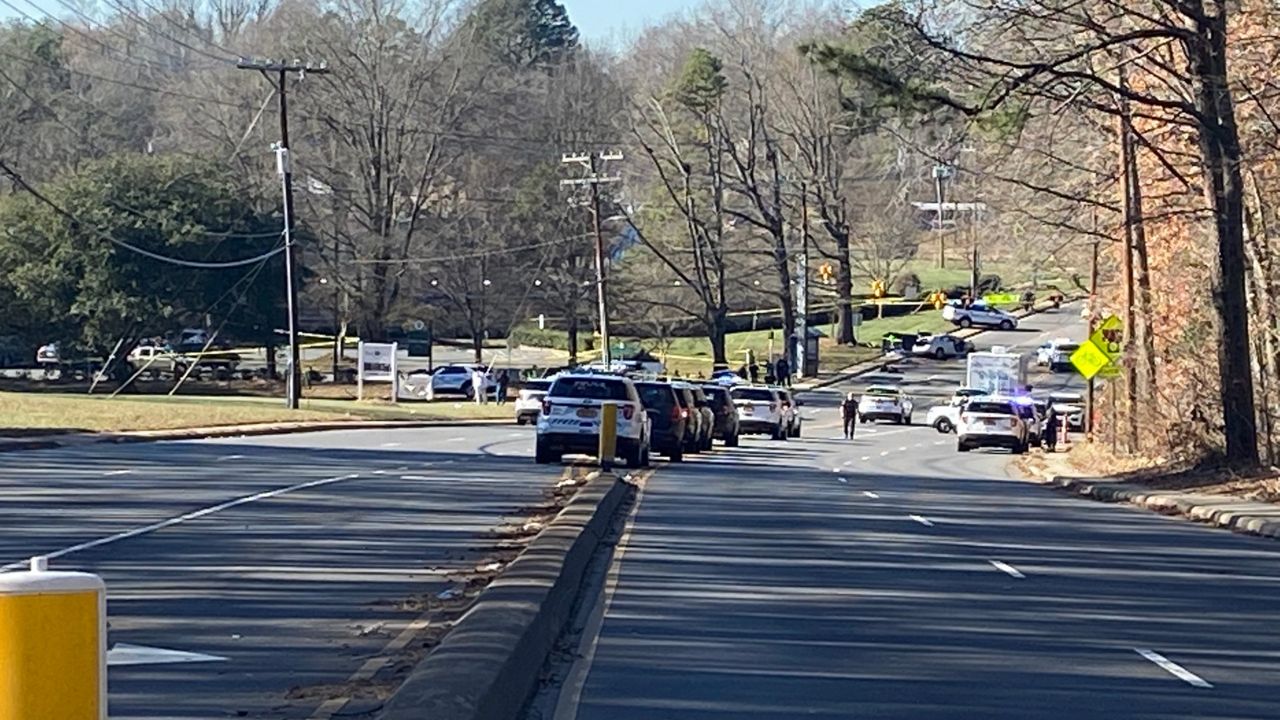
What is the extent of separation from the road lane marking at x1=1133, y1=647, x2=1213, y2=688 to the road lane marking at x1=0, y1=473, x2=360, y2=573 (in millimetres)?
7168

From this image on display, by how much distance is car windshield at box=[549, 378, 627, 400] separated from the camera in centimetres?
3500

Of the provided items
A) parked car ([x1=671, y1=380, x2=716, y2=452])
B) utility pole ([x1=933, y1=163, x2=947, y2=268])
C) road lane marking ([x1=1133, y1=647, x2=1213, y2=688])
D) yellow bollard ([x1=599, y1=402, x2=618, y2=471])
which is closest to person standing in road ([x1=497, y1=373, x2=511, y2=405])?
Result: parked car ([x1=671, y1=380, x2=716, y2=452])

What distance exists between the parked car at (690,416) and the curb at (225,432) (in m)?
10.2

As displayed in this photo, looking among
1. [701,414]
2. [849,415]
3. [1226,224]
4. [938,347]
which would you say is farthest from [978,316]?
[1226,224]

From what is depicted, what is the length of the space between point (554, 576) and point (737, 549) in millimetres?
5639

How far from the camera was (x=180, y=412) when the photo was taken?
53.3m

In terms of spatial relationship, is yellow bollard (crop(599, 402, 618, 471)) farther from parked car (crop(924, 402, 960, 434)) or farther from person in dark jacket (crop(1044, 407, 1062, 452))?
parked car (crop(924, 402, 960, 434))

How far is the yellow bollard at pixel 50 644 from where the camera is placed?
5.99m

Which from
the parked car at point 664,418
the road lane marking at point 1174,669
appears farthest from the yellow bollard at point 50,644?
the parked car at point 664,418

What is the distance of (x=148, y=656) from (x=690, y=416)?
32989mm

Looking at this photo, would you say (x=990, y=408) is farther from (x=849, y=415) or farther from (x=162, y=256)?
(x=162, y=256)

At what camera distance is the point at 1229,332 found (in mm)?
31969

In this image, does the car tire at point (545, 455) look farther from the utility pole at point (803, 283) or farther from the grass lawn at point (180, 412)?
the utility pole at point (803, 283)

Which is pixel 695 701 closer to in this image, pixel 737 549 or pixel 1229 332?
pixel 737 549
